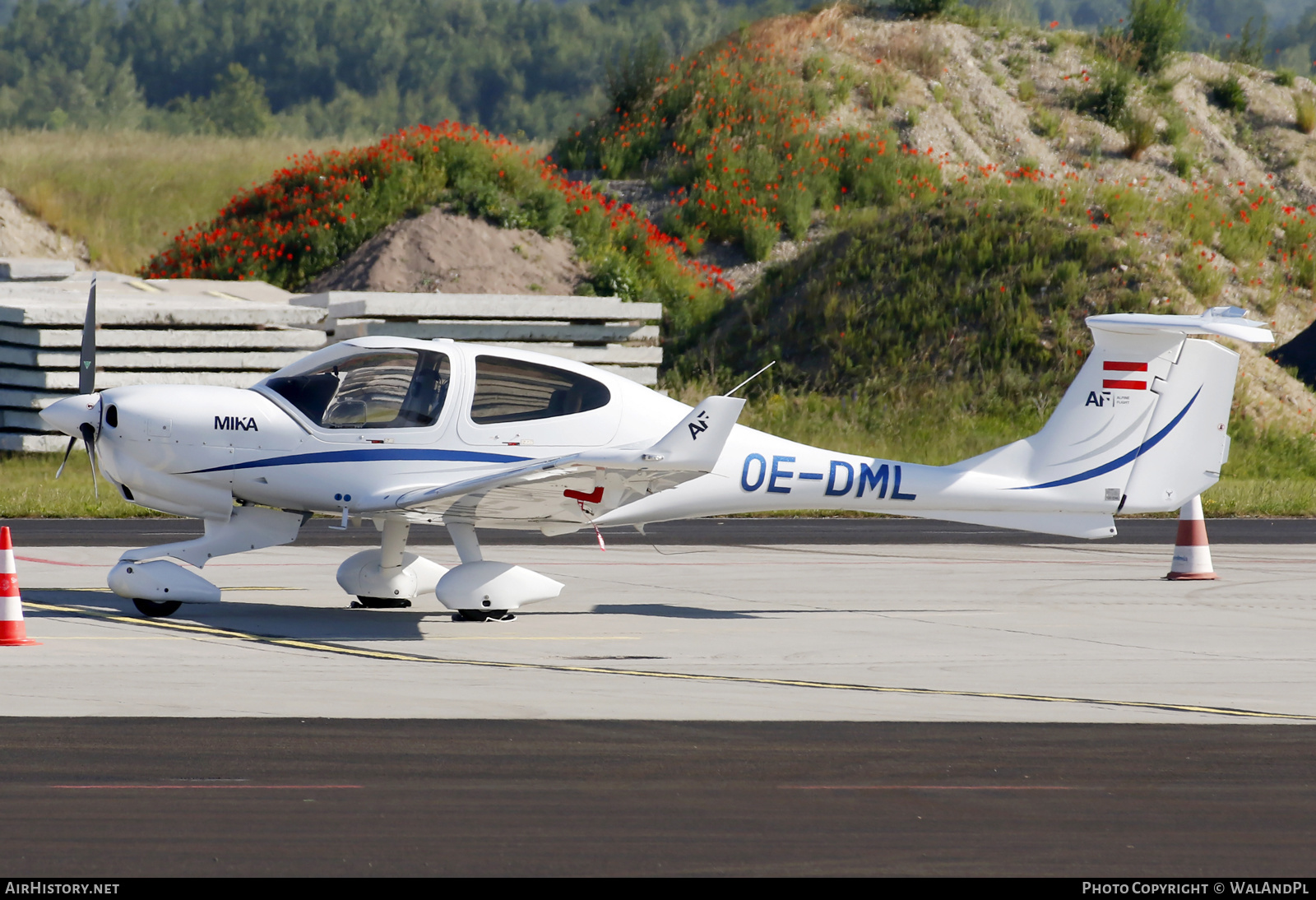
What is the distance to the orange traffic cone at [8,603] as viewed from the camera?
9789 mm

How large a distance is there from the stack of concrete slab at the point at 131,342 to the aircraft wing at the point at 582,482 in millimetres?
11707

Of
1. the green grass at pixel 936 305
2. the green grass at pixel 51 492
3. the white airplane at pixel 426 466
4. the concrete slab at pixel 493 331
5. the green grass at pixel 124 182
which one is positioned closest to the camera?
the white airplane at pixel 426 466

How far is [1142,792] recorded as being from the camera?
6.72m

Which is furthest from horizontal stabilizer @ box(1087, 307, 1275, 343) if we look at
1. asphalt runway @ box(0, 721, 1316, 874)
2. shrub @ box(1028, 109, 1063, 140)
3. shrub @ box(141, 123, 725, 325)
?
shrub @ box(1028, 109, 1063, 140)

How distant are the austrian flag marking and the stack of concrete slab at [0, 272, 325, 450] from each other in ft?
44.5

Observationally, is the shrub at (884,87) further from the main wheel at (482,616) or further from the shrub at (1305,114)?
the main wheel at (482,616)

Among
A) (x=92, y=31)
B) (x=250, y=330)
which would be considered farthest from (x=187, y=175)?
(x=92, y=31)

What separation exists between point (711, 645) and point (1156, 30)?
107 feet

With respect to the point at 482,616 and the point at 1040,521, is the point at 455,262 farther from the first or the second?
the point at 1040,521

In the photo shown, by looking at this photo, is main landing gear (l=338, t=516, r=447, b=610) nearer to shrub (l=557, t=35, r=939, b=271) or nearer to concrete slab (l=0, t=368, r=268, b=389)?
concrete slab (l=0, t=368, r=268, b=389)

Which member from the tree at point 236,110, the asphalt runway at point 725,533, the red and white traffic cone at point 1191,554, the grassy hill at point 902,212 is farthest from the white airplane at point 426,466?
the tree at point 236,110

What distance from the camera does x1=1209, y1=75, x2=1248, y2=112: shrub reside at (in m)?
38.4

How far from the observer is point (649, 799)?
6.48 meters

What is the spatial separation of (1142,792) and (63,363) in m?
17.4
